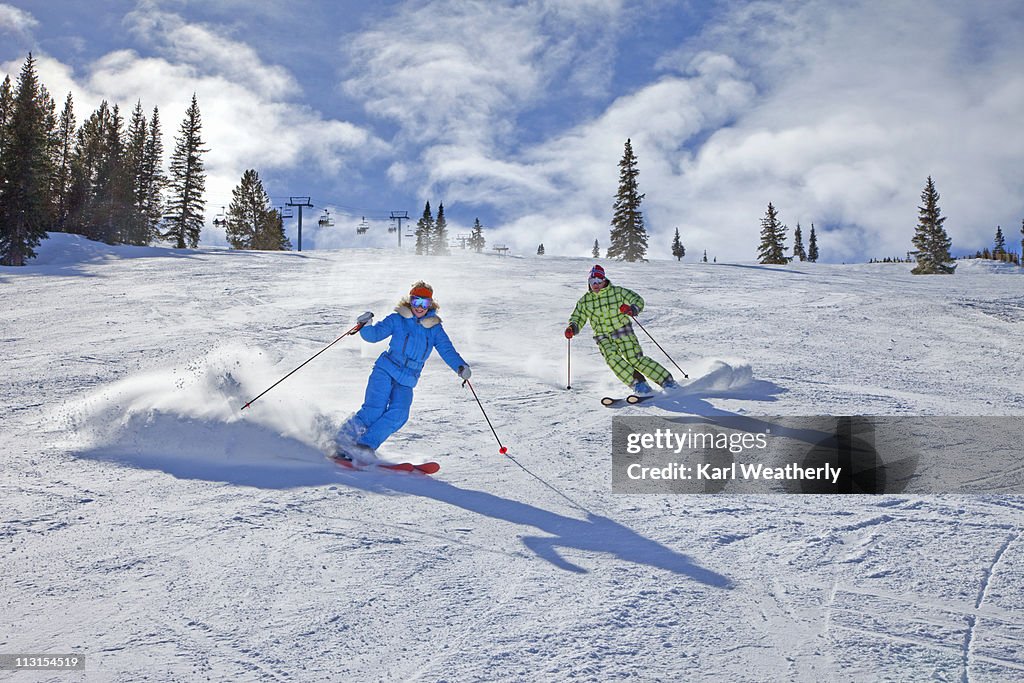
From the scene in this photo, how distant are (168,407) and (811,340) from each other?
957 centimetres

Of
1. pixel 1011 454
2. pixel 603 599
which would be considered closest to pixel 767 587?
pixel 603 599

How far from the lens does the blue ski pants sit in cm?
530

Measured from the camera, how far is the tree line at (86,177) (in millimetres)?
28484

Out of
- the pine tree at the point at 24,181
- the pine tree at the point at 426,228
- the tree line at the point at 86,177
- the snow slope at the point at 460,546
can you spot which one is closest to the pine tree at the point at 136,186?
the tree line at the point at 86,177

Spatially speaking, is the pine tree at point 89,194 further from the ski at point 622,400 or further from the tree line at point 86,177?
the ski at point 622,400

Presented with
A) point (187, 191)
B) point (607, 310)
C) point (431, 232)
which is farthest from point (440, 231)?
point (607, 310)

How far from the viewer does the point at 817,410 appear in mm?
6664

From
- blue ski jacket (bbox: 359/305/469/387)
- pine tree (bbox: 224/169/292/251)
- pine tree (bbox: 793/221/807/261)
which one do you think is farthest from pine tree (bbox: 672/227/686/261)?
blue ski jacket (bbox: 359/305/469/387)

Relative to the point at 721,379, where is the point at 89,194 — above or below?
above

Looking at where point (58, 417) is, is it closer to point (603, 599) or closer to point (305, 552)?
point (305, 552)

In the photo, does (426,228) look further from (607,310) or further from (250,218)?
(607,310)

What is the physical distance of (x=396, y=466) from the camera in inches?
194

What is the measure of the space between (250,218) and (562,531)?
63084mm

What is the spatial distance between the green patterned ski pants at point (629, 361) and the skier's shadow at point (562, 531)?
13.2ft
